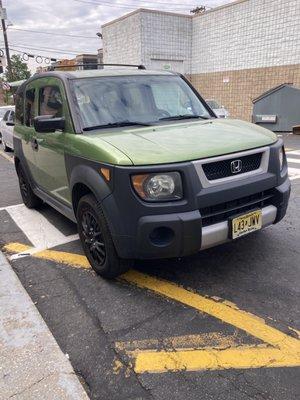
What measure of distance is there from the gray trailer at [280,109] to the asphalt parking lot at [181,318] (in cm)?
1070

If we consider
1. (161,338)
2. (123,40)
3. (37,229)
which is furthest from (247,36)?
(161,338)

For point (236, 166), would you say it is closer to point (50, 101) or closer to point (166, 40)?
point (50, 101)

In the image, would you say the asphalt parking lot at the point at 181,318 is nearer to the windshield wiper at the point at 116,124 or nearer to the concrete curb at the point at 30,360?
the concrete curb at the point at 30,360

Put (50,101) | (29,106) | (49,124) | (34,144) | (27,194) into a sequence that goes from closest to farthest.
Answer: (49,124) < (50,101) < (34,144) < (29,106) < (27,194)

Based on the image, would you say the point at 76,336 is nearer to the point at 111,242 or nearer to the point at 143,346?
the point at 143,346

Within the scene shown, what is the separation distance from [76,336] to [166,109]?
8.22ft

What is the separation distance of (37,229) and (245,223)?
297 cm

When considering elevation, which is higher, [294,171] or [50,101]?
[50,101]

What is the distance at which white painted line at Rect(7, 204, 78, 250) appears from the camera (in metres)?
4.66

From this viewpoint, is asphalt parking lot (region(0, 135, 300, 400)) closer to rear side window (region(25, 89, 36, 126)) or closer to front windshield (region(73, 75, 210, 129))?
front windshield (region(73, 75, 210, 129))

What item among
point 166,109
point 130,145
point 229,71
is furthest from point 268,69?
point 130,145

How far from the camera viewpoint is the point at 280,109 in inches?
569

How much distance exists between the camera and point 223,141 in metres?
3.23

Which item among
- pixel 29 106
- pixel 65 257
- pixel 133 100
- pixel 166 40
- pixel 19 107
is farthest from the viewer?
pixel 166 40
